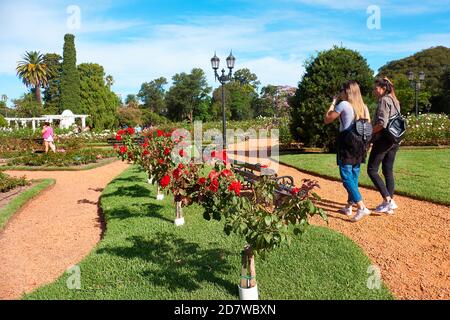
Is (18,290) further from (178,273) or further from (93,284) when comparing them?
(178,273)

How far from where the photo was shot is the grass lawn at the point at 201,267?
2.99m

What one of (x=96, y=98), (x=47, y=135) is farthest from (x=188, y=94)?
(x=47, y=135)

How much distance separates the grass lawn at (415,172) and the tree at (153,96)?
178 feet

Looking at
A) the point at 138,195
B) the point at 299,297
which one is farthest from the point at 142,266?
the point at 138,195

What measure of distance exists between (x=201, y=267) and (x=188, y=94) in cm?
5392

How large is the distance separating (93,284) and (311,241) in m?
2.25

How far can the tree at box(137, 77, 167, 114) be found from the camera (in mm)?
62844

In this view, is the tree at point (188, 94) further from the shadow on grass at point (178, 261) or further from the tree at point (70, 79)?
the shadow on grass at point (178, 261)

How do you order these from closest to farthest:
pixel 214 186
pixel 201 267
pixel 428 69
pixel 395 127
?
pixel 214 186 < pixel 201 267 < pixel 395 127 < pixel 428 69

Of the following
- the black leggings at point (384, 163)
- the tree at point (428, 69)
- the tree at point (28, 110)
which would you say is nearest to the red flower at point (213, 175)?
the black leggings at point (384, 163)

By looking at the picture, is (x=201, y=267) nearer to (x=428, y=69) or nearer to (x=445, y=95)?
(x=445, y=95)

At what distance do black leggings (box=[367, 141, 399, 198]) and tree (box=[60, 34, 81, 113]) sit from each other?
41978 mm

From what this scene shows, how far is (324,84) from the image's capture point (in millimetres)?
11406

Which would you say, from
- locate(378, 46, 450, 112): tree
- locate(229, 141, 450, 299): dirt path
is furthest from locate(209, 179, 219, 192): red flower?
locate(378, 46, 450, 112): tree
